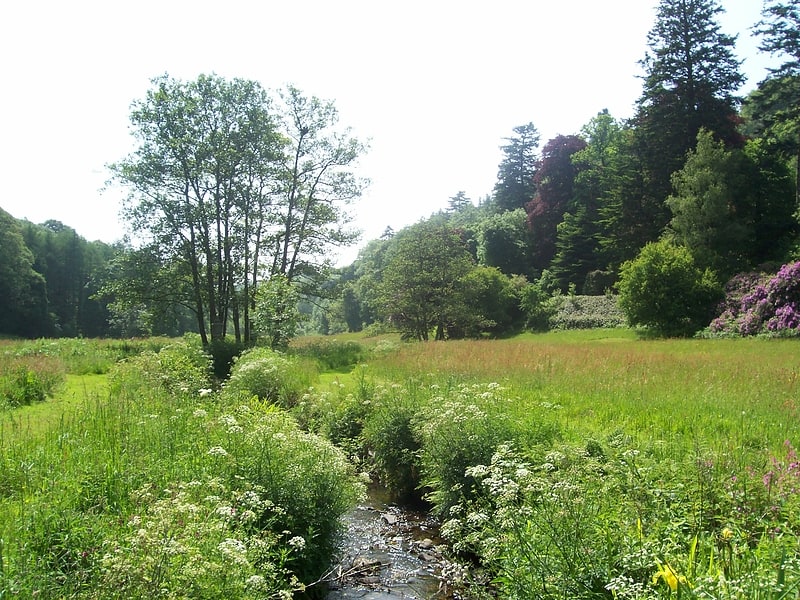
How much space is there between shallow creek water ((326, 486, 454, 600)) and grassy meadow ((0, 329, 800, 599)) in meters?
0.34

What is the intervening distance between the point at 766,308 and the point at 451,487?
2208cm

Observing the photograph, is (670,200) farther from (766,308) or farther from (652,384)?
(652,384)

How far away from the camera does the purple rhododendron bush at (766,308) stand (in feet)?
69.7

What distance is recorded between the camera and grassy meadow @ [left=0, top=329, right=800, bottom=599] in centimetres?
338

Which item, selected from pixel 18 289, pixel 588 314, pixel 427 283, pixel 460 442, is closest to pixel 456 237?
pixel 427 283

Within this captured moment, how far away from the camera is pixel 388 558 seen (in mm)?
6430

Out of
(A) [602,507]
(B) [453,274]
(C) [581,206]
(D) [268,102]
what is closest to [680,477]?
(A) [602,507]

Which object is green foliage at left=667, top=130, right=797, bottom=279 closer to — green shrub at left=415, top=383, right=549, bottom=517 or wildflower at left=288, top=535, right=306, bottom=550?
green shrub at left=415, top=383, right=549, bottom=517

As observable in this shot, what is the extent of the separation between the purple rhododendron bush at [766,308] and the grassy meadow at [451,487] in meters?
12.9

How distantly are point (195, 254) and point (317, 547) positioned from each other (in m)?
23.0

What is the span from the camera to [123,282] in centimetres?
2470

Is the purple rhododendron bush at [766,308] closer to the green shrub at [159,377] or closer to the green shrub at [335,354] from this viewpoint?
the green shrub at [335,354]

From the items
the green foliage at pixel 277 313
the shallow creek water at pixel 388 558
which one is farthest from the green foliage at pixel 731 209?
the shallow creek water at pixel 388 558

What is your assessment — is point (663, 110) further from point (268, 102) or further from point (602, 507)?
point (602, 507)
